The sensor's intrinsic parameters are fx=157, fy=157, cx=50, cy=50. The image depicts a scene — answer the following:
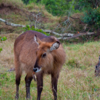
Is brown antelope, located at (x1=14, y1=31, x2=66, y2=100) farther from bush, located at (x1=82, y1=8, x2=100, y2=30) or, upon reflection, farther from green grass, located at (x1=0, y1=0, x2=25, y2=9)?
green grass, located at (x1=0, y1=0, x2=25, y2=9)

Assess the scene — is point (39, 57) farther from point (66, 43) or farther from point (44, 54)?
point (66, 43)

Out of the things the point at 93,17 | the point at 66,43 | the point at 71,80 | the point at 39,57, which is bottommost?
the point at 66,43

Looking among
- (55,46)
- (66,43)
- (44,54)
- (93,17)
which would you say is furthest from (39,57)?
(93,17)

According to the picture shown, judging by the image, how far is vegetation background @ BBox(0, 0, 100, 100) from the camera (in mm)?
3753

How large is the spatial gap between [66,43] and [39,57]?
9017 mm

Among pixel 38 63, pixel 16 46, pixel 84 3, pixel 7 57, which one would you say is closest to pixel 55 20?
pixel 84 3

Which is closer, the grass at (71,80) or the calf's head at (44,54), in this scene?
the calf's head at (44,54)

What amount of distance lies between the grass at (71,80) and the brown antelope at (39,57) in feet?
1.06

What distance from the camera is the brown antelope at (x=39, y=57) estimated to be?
110 inches

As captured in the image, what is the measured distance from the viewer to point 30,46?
11.4ft

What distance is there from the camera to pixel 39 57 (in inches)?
110

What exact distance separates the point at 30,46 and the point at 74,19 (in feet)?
35.9

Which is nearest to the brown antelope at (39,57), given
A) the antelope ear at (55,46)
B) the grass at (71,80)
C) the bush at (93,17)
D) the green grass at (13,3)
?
the antelope ear at (55,46)

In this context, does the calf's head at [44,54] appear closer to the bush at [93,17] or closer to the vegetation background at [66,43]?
the vegetation background at [66,43]
